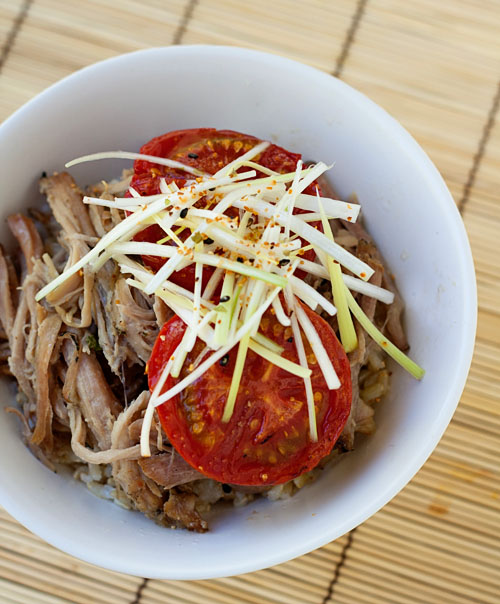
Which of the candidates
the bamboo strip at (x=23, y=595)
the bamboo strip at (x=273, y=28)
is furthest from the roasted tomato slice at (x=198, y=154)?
the bamboo strip at (x=23, y=595)

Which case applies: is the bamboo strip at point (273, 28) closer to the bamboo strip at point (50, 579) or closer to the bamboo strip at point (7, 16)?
the bamboo strip at point (7, 16)

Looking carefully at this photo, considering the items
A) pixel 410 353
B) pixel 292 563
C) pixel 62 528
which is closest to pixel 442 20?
pixel 410 353

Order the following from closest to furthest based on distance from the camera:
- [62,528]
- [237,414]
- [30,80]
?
[237,414]
[62,528]
[30,80]

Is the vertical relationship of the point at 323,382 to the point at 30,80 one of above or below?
below

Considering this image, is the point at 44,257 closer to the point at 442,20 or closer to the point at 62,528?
the point at 62,528

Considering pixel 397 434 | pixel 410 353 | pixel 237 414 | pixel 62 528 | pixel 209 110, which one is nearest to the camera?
pixel 237 414

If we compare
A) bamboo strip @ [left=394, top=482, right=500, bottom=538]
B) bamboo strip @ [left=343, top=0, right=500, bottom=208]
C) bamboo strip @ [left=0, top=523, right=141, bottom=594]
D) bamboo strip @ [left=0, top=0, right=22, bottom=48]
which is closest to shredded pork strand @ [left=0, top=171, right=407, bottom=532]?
bamboo strip @ [left=0, top=523, right=141, bottom=594]
